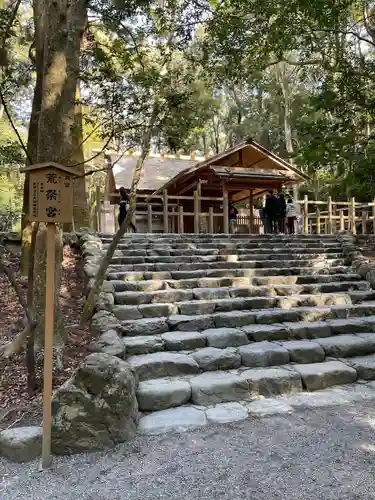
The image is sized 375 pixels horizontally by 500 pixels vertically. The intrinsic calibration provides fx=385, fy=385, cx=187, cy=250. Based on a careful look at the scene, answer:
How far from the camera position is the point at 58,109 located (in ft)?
15.4

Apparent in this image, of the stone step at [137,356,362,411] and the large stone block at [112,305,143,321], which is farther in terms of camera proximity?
the large stone block at [112,305,143,321]

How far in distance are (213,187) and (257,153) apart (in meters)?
2.39

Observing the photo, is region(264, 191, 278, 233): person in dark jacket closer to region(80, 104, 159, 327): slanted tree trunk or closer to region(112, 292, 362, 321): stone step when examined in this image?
region(112, 292, 362, 321): stone step

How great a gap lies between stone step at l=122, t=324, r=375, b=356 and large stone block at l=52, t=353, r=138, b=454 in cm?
126

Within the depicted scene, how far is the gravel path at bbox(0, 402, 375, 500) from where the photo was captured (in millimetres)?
2438

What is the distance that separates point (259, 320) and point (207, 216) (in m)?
10.3

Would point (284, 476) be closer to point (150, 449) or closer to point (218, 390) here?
point (150, 449)

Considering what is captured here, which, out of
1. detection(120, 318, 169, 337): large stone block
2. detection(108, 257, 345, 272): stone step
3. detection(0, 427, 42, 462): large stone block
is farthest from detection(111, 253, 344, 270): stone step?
detection(0, 427, 42, 462): large stone block

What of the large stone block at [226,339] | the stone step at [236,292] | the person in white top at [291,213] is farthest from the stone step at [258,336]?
the person in white top at [291,213]

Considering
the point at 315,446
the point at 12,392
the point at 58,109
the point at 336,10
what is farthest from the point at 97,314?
the point at 336,10

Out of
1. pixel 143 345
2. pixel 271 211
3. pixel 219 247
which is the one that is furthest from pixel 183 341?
pixel 271 211

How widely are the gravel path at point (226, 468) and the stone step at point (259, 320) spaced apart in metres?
1.88

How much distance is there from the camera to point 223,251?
8367 millimetres

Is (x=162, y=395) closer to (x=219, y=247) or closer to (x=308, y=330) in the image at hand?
(x=308, y=330)
